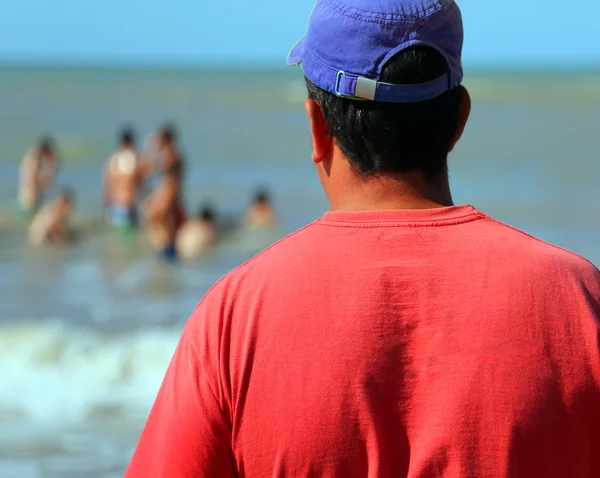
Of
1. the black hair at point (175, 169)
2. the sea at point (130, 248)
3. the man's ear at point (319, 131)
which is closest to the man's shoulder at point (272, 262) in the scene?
the man's ear at point (319, 131)

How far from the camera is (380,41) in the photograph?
1233mm

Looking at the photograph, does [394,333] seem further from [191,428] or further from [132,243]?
[132,243]

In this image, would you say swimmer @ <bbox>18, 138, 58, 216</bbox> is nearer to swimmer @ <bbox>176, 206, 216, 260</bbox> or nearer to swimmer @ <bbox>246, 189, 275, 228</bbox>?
swimmer @ <bbox>246, 189, 275, 228</bbox>

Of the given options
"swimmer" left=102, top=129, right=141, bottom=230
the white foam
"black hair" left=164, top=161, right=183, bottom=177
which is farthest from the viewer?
"swimmer" left=102, top=129, right=141, bottom=230

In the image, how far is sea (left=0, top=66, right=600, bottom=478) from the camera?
5535mm

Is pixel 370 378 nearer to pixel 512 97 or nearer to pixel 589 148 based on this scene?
pixel 589 148

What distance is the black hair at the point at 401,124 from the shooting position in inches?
48.4

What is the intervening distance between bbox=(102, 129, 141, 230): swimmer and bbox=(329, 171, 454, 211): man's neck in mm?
10803

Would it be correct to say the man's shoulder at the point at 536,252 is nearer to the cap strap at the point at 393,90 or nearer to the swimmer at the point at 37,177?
the cap strap at the point at 393,90

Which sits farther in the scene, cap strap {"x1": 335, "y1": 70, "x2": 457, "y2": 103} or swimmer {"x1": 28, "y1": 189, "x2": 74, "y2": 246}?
swimmer {"x1": 28, "y1": 189, "x2": 74, "y2": 246}

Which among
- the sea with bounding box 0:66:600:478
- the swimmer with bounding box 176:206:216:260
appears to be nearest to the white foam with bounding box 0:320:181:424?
the sea with bounding box 0:66:600:478

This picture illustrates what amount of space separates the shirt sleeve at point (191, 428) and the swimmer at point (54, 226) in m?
10.9

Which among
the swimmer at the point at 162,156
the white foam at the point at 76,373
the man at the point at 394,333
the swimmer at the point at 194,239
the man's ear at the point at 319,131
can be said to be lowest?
the white foam at the point at 76,373

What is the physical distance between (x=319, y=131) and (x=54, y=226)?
430 inches
